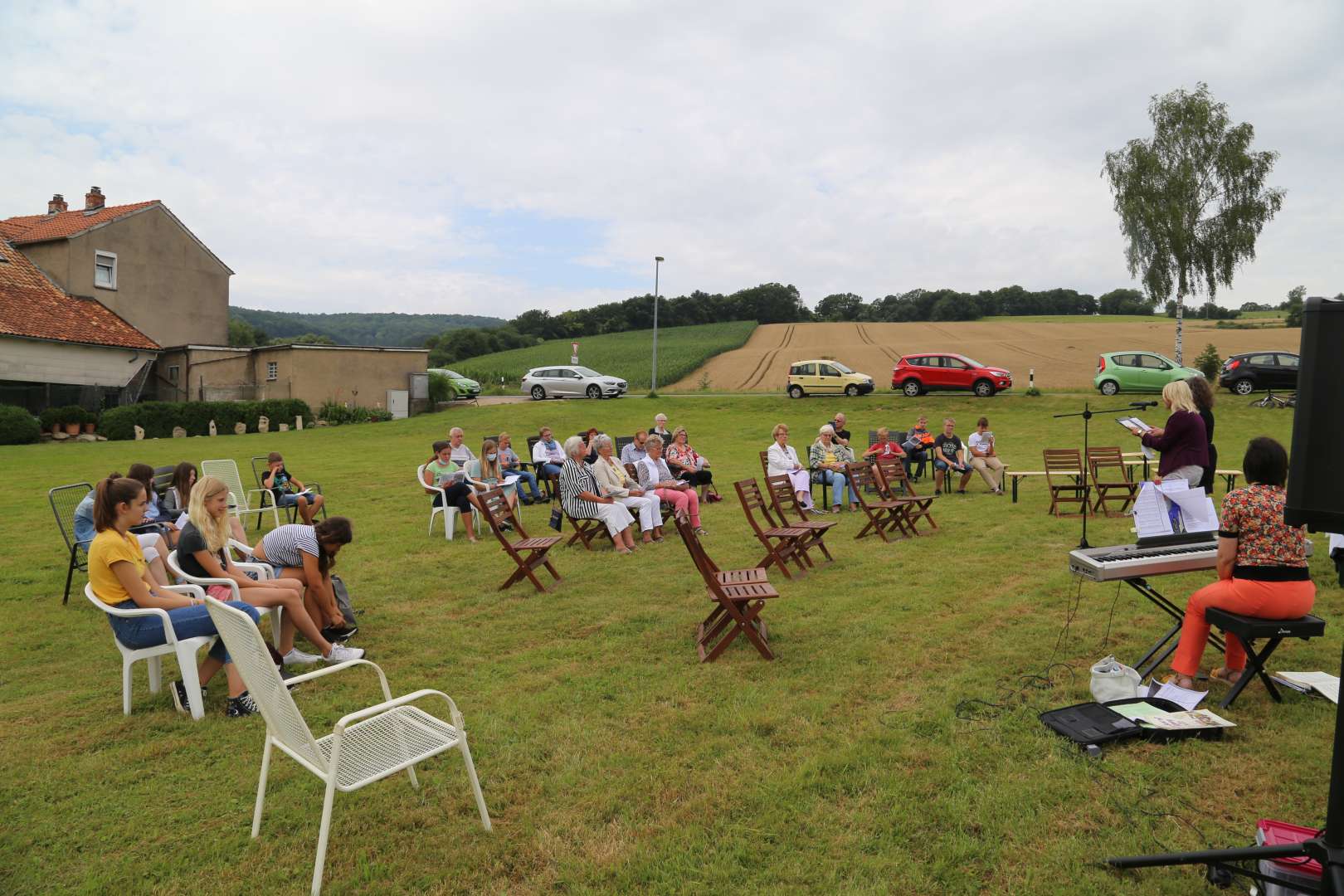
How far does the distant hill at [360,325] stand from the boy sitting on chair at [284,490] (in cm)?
9539

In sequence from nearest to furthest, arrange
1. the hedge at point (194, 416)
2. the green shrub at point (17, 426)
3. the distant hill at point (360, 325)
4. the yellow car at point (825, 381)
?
the green shrub at point (17, 426) → the hedge at point (194, 416) → the yellow car at point (825, 381) → the distant hill at point (360, 325)

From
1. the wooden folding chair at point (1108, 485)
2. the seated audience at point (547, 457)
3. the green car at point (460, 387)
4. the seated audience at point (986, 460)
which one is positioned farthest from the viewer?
the green car at point (460, 387)

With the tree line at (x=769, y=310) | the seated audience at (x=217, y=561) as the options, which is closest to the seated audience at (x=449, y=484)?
the seated audience at (x=217, y=561)

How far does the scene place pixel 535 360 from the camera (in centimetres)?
5700

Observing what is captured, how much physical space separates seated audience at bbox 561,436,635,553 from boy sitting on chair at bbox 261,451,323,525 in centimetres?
317

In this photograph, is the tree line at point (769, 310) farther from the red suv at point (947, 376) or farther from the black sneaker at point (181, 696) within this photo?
the black sneaker at point (181, 696)

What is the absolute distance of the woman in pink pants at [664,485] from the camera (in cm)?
986

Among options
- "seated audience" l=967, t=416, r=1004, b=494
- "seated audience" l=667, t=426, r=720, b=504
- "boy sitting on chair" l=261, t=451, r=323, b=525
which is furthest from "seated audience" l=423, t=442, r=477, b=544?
"seated audience" l=967, t=416, r=1004, b=494

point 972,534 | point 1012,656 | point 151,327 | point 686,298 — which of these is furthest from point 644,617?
point 686,298

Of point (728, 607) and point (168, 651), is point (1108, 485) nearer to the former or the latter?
point (728, 607)

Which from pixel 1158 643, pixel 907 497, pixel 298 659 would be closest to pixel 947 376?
pixel 907 497

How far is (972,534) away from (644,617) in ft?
16.0

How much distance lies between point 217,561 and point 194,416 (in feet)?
76.4

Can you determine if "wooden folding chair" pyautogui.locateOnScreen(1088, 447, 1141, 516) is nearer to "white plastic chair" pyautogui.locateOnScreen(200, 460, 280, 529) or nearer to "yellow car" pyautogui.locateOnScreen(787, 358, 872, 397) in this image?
"white plastic chair" pyautogui.locateOnScreen(200, 460, 280, 529)
